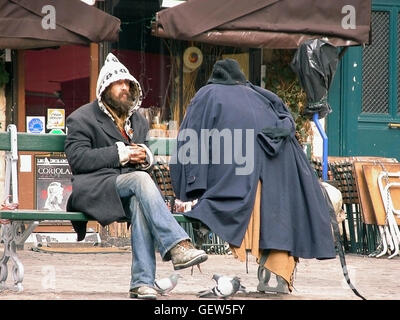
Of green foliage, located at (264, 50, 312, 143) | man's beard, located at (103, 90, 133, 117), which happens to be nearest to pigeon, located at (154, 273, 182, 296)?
man's beard, located at (103, 90, 133, 117)

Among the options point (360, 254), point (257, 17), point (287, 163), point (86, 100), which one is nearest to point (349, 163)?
point (360, 254)

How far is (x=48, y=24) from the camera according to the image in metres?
10.9

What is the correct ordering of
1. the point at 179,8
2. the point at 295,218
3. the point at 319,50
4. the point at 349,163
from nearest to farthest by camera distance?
the point at 295,218
the point at 319,50
the point at 179,8
the point at 349,163

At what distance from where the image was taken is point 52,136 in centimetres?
809

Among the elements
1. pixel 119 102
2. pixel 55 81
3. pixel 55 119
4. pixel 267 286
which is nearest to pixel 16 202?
pixel 119 102

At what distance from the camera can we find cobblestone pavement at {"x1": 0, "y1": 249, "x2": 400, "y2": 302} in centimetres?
791

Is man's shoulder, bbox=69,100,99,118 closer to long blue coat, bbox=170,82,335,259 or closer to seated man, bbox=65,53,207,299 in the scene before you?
seated man, bbox=65,53,207,299

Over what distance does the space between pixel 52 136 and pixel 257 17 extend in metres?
3.66

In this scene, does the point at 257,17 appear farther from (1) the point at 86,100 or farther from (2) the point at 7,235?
(2) the point at 7,235

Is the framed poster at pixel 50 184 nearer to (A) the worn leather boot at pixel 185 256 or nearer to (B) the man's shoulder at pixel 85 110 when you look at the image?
(B) the man's shoulder at pixel 85 110

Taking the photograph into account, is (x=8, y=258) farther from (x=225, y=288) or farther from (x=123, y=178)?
(x=225, y=288)

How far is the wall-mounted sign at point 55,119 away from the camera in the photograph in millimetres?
12227

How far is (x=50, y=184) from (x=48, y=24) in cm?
197

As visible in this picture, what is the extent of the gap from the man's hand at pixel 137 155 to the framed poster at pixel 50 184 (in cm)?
461
